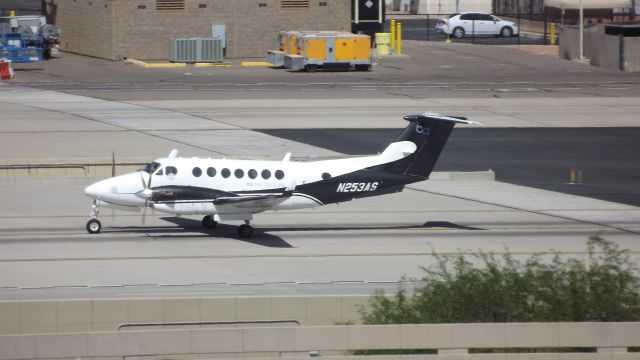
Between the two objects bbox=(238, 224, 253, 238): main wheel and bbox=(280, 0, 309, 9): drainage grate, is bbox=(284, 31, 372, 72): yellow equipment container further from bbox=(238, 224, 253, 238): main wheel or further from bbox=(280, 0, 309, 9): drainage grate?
bbox=(238, 224, 253, 238): main wheel

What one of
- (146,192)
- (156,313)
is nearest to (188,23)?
(146,192)

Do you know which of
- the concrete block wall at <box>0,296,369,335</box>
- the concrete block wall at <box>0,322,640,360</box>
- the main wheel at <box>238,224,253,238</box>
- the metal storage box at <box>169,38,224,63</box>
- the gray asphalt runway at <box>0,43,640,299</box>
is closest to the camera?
the concrete block wall at <box>0,322,640,360</box>

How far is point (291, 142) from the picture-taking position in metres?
56.2

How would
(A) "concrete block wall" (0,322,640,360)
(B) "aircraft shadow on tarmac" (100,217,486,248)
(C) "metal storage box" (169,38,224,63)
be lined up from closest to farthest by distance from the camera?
(A) "concrete block wall" (0,322,640,360), (B) "aircraft shadow on tarmac" (100,217,486,248), (C) "metal storage box" (169,38,224,63)

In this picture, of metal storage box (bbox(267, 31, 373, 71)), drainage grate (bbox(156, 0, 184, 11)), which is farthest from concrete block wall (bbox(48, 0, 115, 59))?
metal storage box (bbox(267, 31, 373, 71))

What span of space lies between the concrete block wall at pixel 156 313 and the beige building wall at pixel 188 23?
68.8 meters

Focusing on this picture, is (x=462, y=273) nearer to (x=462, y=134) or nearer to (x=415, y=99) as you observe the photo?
(x=462, y=134)

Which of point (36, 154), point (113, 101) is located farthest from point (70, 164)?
point (113, 101)

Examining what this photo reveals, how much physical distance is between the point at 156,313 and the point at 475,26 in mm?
95993

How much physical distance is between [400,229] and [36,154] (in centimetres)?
1937

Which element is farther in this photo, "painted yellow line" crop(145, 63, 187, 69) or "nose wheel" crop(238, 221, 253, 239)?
"painted yellow line" crop(145, 63, 187, 69)

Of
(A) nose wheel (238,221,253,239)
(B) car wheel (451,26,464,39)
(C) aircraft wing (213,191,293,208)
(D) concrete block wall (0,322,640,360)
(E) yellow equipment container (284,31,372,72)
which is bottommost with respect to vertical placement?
(A) nose wheel (238,221,253,239)

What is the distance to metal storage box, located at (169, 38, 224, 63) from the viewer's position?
9012 centimetres

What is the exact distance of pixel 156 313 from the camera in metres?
22.6
